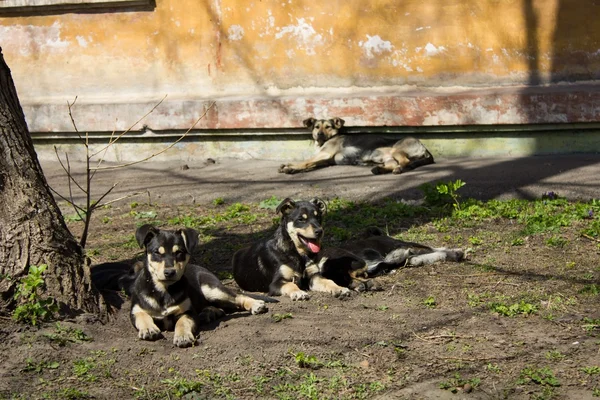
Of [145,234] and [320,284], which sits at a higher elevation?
[145,234]

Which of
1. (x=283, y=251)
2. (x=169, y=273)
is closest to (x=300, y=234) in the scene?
(x=283, y=251)

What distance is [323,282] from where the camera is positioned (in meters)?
7.20

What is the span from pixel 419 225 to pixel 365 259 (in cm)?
161

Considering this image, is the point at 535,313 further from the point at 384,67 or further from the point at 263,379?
the point at 384,67

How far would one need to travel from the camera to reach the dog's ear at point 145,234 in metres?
6.23

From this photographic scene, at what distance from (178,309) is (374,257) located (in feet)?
7.10

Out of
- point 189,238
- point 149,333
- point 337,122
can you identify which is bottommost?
point 149,333

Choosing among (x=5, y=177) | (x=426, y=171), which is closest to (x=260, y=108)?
(x=426, y=171)

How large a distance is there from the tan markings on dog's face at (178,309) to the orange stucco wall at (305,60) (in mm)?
6556

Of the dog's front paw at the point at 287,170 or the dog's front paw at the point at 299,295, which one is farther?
the dog's front paw at the point at 287,170

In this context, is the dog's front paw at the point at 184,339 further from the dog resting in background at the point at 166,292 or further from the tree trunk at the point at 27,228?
the tree trunk at the point at 27,228

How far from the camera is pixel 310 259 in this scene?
748 centimetres

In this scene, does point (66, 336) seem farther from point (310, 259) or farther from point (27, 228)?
point (310, 259)

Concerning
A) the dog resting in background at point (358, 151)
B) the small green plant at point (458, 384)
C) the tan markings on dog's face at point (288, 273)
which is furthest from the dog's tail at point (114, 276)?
the dog resting in background at point (358, 151)
